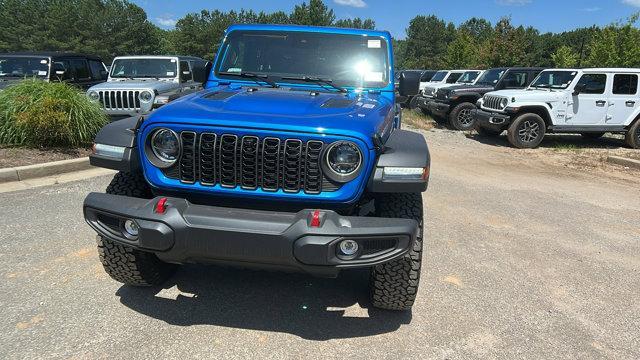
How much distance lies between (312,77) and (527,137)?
8.84 m

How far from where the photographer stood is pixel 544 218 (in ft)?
17.9

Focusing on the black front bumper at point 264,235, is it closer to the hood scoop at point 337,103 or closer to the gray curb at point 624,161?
the hood scoop at point 337,103

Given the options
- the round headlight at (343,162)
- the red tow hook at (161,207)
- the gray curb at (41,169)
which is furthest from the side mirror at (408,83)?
the gray curb at (41,169)

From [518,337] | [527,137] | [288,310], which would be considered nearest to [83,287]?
[288,310]

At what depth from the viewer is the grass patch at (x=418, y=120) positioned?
46.8 ft

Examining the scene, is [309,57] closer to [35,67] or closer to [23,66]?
[35,67]

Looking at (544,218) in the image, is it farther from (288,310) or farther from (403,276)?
(288,310)

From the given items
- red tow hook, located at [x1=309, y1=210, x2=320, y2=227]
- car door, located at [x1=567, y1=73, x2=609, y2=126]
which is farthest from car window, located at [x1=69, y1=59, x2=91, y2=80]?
car door, located at [x1=567, y1=73, x2=609, y2=126]

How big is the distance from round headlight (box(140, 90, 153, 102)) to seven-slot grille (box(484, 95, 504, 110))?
25.9ft

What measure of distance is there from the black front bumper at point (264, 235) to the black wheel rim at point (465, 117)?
1182 centimetres

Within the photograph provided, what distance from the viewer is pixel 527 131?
432 inches

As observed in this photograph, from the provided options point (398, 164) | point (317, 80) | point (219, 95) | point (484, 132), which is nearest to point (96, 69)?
point (317, 80)

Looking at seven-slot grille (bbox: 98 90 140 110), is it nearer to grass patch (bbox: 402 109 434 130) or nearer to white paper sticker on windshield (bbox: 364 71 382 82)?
white paper sticker on windshield (bbox: 364 71 382 82)

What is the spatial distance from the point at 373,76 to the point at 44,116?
215 inches
